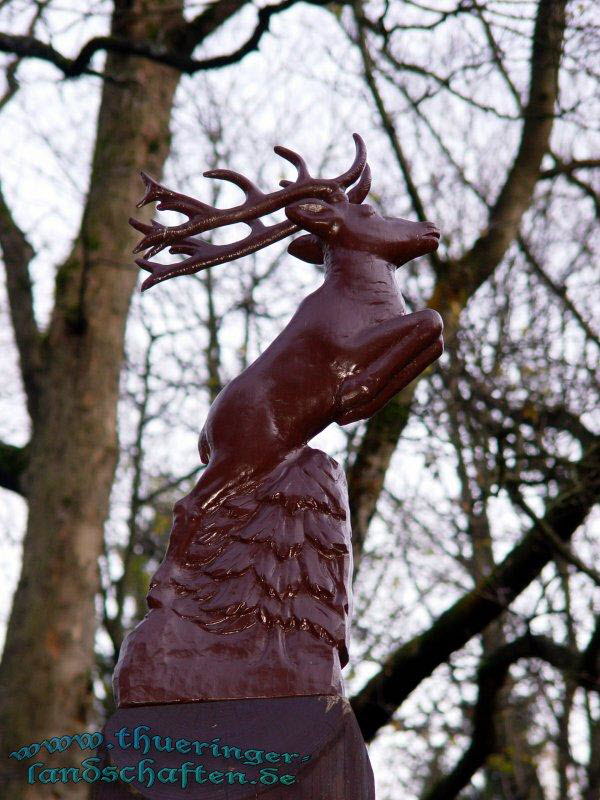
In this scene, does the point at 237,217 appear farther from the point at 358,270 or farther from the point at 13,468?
the point at 13,468

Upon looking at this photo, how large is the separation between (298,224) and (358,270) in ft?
0.75

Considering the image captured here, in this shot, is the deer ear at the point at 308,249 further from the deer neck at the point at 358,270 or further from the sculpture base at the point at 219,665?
the sculpture base at the point at 219,665

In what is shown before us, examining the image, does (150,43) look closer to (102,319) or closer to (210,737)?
(102,319)

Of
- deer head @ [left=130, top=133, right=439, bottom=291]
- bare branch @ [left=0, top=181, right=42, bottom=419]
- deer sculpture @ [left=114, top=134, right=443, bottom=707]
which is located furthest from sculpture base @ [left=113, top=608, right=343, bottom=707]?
bare branch @ [left=0, top=181, right=42, bottom=419]

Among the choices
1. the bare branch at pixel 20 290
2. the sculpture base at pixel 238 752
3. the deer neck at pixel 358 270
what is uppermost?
the bare branch at pixel 20 290

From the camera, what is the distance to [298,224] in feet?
9.78

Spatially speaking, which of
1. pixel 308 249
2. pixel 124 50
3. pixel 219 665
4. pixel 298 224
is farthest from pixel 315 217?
pixel 124 50

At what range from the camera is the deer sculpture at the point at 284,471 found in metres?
2.47

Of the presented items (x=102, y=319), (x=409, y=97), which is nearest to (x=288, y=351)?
(x=102, y=319)

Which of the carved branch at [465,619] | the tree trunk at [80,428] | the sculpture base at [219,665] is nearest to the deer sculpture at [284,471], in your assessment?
the sculpture base at [219,665]

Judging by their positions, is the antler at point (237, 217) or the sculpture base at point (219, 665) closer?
the sculpture base at point (219, 665)

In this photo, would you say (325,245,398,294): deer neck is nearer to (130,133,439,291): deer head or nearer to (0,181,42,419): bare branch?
(130,133,439,291): deer head

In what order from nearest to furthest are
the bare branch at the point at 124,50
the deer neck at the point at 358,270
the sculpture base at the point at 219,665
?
the sculpture base at the point at 219,665, the deer neck at the point at 358,270, the bare branch at the point at 124,50

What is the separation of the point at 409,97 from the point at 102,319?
2.79 metres
